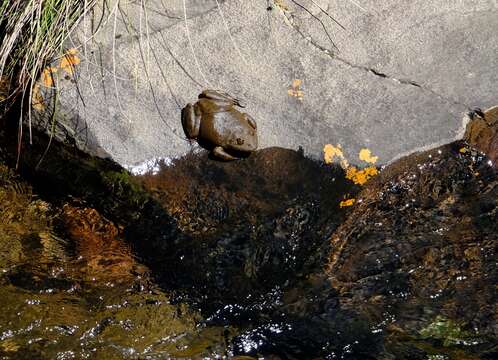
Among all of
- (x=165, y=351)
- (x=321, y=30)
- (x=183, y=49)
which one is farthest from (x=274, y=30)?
(x=165, y=351)

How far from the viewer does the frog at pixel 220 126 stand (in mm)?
4043

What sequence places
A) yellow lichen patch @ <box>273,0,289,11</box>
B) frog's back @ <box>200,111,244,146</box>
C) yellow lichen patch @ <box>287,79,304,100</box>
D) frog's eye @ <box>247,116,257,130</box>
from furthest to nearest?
yellow lichen patch @ <box>273,0,289,11</box>, yellow lichen patch @ <box>287,79,304,100</box>, frog's eye @ <box>247,116,257,130</box>, frog's back @ <box>200,111,244,146</box>

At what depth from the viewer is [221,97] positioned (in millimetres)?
4164

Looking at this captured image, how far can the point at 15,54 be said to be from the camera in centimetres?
437

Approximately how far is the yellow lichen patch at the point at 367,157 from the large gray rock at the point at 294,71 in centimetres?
3

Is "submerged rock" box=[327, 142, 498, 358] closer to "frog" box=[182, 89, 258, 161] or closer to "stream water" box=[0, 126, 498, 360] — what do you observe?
"stream water" box=[0, 126, 498, 360]

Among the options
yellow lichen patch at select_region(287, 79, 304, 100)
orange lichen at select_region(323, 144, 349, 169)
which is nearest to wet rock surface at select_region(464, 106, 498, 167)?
orange lichen at select_region(323, 144, 349, 169)

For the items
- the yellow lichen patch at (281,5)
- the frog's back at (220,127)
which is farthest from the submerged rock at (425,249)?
the yellow lichen patch at (281,5)

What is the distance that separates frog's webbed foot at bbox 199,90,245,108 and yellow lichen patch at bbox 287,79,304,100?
332 millimetres

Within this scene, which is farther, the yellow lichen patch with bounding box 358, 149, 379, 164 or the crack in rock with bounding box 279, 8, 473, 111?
the crack in rock with bounding box 279, 8, 473, 111

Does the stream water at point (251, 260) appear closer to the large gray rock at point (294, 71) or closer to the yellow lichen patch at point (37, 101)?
the large gray rock at point (294, 71)

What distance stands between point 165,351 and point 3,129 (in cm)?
180

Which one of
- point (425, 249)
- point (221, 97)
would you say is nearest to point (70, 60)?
point (221, 97)

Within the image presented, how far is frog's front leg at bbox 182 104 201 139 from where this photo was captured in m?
4.10
